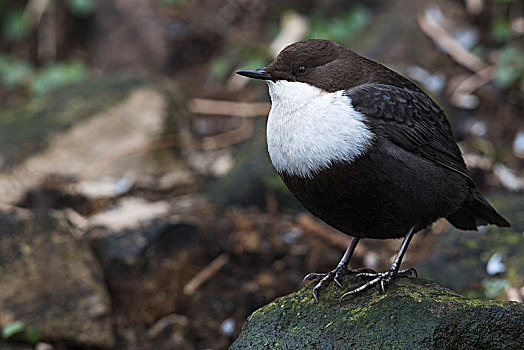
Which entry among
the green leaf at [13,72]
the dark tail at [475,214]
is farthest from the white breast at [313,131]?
the green leaf at [13,72]

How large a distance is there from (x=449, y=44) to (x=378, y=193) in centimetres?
517

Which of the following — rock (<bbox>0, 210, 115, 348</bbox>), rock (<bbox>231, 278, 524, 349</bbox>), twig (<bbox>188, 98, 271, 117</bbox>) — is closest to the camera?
rock (<bbox>231, 278, 524, 349</bbox>)

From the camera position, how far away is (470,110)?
728 centimetres

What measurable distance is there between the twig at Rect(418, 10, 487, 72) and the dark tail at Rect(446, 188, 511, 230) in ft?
13.4

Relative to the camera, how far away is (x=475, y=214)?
12.9 feet

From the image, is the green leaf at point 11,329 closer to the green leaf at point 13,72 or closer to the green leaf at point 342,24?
the green leaf at point 342,24

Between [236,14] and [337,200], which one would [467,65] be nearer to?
[236,14]

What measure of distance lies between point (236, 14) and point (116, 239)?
539cm

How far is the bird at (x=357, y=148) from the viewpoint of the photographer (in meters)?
3.13

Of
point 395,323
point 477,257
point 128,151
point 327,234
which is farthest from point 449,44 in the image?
point 395,323

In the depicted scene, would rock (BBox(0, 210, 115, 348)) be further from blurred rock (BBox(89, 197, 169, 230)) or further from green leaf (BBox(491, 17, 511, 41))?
green leaf (BBox(491, 17, 511, 41))

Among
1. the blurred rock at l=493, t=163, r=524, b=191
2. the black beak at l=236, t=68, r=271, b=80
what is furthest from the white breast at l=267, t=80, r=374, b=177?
the blurred rock at l=493, t=163, r=524, b=191

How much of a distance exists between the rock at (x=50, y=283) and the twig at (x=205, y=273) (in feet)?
2.32

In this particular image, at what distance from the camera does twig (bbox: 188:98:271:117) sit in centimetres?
825
